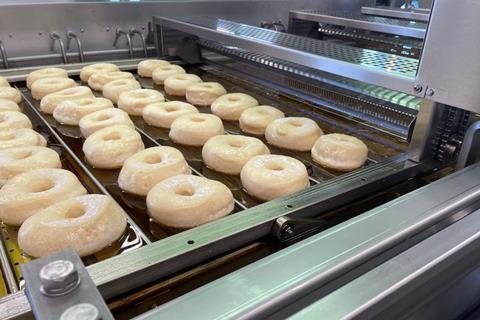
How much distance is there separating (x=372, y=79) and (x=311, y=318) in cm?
83

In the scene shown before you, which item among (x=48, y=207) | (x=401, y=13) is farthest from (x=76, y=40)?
(x=401, y=13)

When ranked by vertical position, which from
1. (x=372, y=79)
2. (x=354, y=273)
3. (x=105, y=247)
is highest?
(x=372, y=79)

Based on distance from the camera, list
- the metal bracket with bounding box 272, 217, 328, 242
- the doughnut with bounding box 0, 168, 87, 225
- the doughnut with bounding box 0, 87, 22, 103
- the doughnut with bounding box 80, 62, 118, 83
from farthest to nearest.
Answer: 1. the doughnut with bounding box 80, 62, 118, 83
2. the doughnut with bounding box 0, 87, 22, 103
3. the doughnut with bounding box 0, 168, 87, 225
4. the metal bracket with bounding box 272, 217, 328, 242

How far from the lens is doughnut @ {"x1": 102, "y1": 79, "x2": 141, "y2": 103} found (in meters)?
2.05

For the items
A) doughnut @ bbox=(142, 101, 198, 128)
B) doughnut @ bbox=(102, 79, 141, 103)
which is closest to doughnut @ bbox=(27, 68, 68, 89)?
doughnut @ bbox=(102, 79, 141, 103)

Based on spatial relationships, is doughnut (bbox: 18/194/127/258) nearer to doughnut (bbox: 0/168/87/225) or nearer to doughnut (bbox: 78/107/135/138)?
doughnut (bbox: 0/168/87/225)

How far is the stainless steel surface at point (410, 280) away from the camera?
679 mm

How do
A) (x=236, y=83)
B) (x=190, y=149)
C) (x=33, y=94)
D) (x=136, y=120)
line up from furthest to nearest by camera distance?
(x=236, y=83)
(x=33, y=94)
(x=136, y=120)
(x=190, y=149)

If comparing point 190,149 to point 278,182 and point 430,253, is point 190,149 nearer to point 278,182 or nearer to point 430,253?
point 278,182

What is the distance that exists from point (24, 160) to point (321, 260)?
108 centimetres

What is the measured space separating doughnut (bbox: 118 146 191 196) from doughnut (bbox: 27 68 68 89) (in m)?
1.08

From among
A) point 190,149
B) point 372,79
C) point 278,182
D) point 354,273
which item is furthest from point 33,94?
point 354,273

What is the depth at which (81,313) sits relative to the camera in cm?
54

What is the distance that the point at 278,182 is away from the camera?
1261 millimetres
